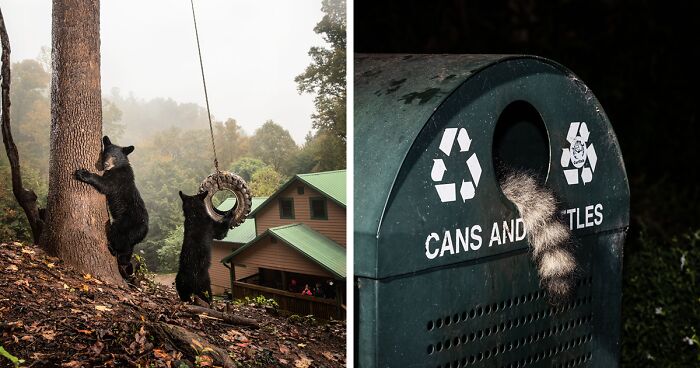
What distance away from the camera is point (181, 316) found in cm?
177

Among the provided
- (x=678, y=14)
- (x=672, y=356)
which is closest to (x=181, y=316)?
(x=672, y=356)

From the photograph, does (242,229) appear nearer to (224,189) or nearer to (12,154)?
(224,189)

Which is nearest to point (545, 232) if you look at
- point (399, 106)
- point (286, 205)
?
point (399, 106)

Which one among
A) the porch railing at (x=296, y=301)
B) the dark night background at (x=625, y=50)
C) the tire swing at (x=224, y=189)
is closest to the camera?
the tire swing at (x=224, y=189)

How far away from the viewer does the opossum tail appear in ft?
5.97

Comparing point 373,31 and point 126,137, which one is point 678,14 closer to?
point 373,31

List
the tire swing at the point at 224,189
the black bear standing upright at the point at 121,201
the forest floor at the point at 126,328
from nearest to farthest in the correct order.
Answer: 1. the forest floor at the point at 126,328
2. the black bear standing upright at the point at 121,201
3. the tire swing at the point at 224,189

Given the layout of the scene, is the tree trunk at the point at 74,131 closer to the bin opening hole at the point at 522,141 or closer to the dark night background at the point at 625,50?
the bin opening hole at the point at 522,141

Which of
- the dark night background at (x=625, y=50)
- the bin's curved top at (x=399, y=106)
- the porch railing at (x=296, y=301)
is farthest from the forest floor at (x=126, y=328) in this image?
Answer: the dark night background at (x=625, y=50)

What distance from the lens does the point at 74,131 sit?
1.60m

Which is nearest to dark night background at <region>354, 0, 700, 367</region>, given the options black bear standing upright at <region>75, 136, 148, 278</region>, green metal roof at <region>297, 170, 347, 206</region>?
green metal roof at <region>297, 170, 347, 206</region>

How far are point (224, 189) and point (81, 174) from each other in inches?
12.9

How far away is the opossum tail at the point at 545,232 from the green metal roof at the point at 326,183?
390 millimetres

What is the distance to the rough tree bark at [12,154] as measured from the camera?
1535 mm
